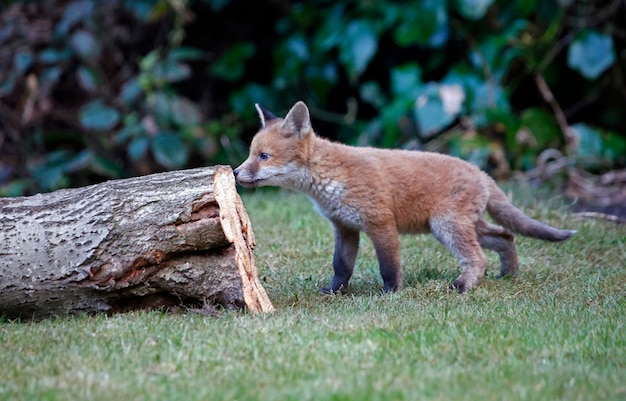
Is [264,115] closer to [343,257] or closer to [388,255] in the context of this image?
[343,257]

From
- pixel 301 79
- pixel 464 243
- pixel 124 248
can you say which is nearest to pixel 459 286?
pixel 464 243

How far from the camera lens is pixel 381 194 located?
562 cm

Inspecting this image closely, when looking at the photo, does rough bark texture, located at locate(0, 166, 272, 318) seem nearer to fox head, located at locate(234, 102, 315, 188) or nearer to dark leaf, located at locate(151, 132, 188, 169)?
fox head, located at locate(234, 102, 315, 188)

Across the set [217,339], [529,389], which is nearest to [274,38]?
[217,339]

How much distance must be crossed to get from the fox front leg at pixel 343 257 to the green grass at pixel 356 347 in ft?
0.41

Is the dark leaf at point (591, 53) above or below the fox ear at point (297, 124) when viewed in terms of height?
below

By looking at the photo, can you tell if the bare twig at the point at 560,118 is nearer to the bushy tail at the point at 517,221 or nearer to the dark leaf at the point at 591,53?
the dark leaf at the point at 591,53

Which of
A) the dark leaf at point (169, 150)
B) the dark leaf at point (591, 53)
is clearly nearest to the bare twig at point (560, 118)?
the dark leaf at point (591, 53)

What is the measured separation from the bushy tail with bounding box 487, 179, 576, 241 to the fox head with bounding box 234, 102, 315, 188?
4.60 feet

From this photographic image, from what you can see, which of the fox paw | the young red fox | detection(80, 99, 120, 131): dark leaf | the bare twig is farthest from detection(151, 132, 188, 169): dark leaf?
the fox paw

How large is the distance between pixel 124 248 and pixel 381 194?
1.78 m

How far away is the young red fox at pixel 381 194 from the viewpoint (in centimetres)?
561

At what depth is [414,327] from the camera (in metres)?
4.48

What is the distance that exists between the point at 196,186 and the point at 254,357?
1233 millimetres
